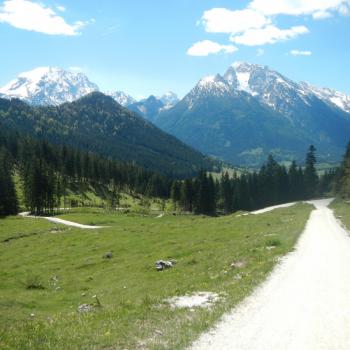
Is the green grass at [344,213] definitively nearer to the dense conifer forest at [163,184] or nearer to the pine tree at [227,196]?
the dense conifer forest at [163,184]

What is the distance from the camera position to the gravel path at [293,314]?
13.3m

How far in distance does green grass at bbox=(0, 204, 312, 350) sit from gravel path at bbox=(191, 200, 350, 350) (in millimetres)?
873

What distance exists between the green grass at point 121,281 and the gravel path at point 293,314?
873 millimetres

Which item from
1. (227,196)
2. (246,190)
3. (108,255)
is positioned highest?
(246,190)

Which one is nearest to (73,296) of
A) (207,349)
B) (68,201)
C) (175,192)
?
(207,349)

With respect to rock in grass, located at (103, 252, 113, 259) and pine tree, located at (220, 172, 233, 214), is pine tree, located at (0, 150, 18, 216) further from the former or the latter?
rock in grass, located at (103, 252, 113, 259)

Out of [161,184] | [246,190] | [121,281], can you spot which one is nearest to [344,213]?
[121,281]

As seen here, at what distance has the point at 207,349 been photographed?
498 inches

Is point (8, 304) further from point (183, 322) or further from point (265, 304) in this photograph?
point (265, 304)

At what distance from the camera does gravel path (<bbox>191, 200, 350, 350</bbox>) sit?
523 inches

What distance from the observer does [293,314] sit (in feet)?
53.9

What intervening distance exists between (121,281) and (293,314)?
20927mm

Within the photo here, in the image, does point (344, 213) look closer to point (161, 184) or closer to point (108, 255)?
point (108, 255)

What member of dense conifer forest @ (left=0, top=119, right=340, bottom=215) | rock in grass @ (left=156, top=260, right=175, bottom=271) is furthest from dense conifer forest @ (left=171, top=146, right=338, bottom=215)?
rock in grass @ (left=156, top=260, right=175, bottom=271)
